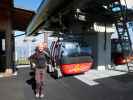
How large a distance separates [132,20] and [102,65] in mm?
3200

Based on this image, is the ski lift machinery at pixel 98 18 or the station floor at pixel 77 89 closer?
the station floor at pixel 77 89

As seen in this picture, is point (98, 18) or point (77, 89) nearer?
point (77, 89)

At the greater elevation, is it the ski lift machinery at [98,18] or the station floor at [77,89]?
the ski lift machinery at [98,18]

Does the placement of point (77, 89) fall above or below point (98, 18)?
below

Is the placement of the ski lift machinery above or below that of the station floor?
above

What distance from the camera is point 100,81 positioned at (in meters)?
8.76

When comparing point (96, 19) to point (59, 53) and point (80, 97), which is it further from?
point (80, 97)

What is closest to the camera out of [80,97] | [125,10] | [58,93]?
[80,97]

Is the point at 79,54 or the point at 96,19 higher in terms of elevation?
the point at 96,19

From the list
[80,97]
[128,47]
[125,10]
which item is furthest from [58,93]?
[128,47]

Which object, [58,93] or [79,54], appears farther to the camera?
[79,54]

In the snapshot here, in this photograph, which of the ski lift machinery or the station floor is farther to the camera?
the ski lift machinery

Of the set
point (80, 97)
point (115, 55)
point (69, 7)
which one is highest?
point (69, 7)

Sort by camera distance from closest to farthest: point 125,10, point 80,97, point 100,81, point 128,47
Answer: point 80,97
point 100,81
point 125,10
point 128,47
